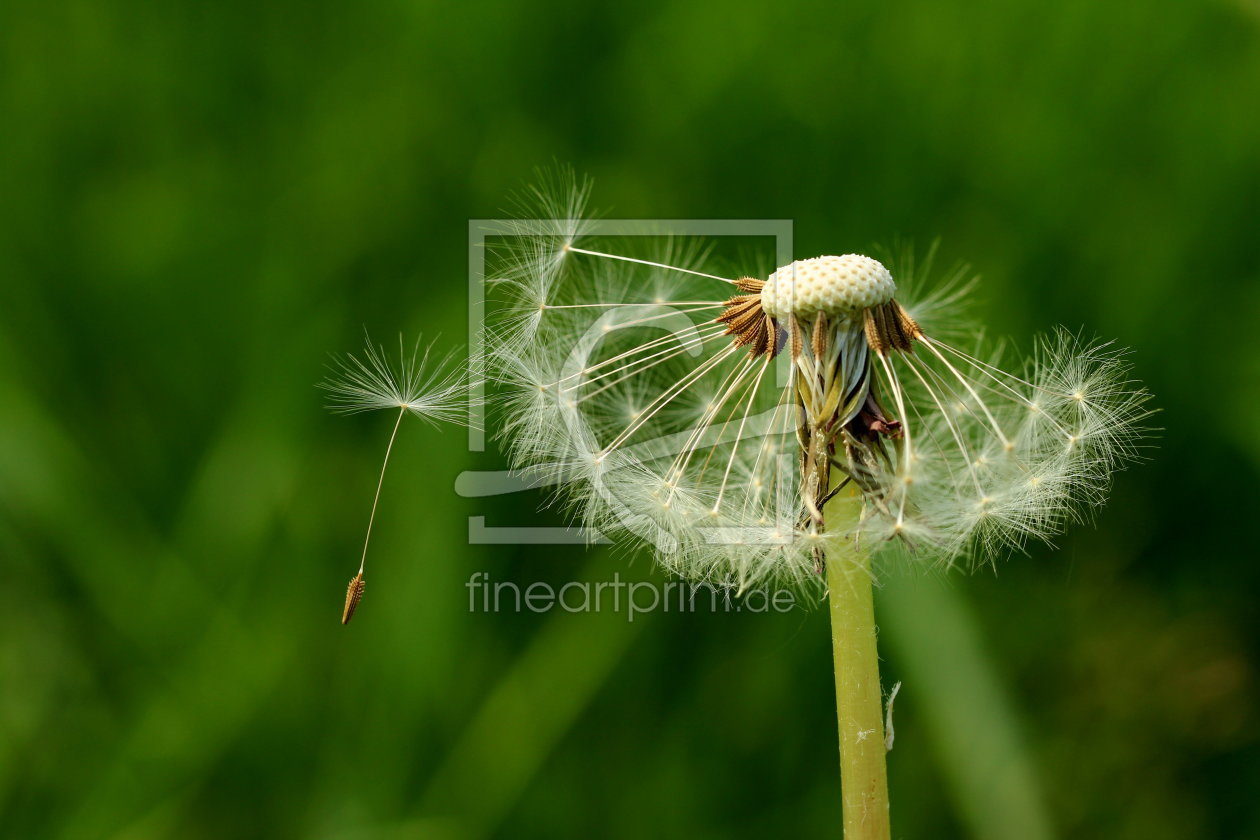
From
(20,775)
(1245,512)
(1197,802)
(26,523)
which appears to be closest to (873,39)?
(1245,512)

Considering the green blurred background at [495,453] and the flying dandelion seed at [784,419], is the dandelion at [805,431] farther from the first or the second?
the green blurred background at [495,453]

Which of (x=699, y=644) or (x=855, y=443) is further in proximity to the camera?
(x=699, y=644)

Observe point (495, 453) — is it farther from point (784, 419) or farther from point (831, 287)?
point (831, 287)

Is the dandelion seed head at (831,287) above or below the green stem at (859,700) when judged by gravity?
above

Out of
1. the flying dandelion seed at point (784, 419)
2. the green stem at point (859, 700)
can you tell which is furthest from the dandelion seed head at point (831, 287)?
the green stem at point (859, 700)

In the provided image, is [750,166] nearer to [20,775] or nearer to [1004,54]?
[1004,54]

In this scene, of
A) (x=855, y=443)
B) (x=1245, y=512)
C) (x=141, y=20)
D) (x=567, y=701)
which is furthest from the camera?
(x=141, y=20)

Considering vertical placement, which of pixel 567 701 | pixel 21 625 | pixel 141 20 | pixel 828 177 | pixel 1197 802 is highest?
pixel 141 20

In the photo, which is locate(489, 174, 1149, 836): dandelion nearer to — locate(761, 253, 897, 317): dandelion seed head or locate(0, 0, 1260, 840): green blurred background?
locate(761, 253, 897, 317): dandelion seed head

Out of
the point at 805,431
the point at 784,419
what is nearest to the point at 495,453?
the point at 784,419
